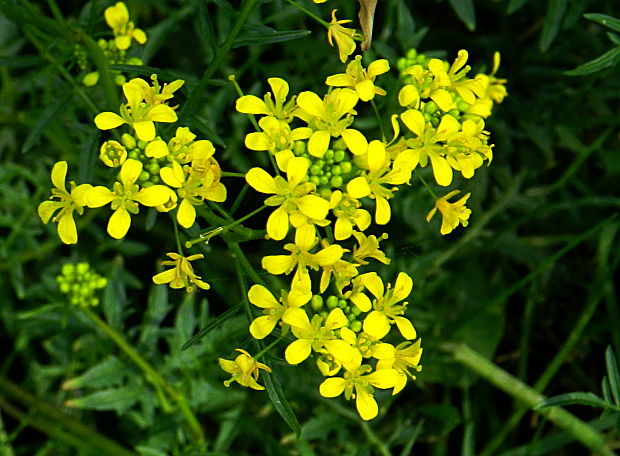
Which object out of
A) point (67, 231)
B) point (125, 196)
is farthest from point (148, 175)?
point (67, 231)

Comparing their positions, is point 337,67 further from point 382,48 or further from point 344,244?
point 344,244

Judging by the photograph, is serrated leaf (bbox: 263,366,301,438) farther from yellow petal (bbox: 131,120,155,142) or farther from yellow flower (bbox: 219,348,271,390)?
yellow petal (bbox: 131,120,155,142)

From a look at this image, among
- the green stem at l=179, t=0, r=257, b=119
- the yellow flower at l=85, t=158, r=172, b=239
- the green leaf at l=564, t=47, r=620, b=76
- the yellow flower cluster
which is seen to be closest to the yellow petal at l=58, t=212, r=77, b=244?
the yellow flower cluster

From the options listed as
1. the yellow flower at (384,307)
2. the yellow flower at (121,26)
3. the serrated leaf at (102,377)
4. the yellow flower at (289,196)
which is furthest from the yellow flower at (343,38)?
the serrated leaf at (102,377)

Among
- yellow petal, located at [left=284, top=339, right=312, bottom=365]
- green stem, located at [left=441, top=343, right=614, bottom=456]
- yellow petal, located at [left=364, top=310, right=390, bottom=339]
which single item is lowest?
green stem, located at [left=441, top=343, right=614, bottom=456]

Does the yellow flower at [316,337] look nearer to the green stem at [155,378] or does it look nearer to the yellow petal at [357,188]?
the yellow petal at [357,188]

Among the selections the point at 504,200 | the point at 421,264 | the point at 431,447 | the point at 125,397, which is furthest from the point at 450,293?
the point at 125,397
